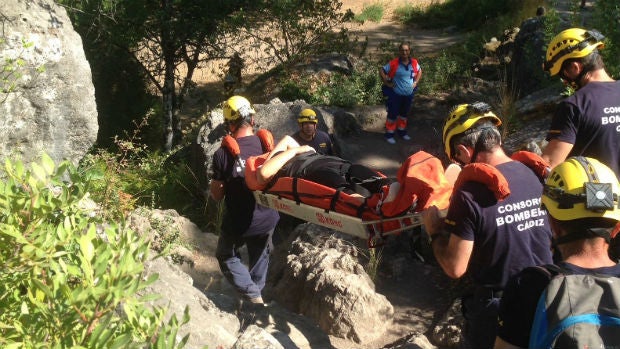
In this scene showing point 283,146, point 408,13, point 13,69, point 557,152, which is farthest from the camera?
point 408,13

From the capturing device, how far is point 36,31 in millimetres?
6027

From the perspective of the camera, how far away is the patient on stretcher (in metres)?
4.16

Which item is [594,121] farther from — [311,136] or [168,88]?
[168,88]

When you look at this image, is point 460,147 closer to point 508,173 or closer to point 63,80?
point 508,173

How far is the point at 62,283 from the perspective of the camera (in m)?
1.71

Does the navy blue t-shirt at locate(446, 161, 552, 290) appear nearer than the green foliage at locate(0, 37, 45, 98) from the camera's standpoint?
Yes

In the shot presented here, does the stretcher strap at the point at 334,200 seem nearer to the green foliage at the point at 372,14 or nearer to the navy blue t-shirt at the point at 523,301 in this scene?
the navy blue t-shirt at the point at 523,301

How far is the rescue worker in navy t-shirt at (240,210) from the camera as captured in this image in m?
4.75

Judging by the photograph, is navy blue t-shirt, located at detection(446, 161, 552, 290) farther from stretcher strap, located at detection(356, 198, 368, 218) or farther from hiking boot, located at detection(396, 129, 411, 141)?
hiking boot, located at detection(396, 129, 411, 141)

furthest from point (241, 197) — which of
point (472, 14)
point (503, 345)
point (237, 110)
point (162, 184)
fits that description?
point (472, 14)

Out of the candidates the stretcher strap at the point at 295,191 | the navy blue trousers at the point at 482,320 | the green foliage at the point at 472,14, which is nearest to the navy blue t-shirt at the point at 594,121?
the navy blue trousers at the point at 482,320

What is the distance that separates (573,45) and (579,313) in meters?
2.43

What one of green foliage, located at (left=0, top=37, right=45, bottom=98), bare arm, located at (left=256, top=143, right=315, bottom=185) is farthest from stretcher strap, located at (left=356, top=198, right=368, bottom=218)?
green foliage, located at (left=0, top=37, right=45, bottom=98)

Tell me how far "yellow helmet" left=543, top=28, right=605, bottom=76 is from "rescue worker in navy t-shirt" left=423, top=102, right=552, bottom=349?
1051 millimetres
